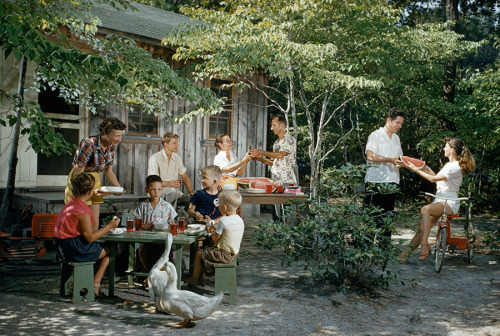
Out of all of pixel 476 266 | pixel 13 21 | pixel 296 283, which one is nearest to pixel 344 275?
pixel 296 283

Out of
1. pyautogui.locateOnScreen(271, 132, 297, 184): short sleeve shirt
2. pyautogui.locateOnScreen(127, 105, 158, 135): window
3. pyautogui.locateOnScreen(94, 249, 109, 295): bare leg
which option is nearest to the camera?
pyautogui.locateOnScreen(94, 249, 109, 295): bare leg

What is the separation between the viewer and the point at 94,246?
16.0ft

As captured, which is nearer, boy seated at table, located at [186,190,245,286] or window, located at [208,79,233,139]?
boy seated at table, located at [186,190,245,286]

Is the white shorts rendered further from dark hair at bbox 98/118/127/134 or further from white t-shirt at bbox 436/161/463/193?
dark hair at bbox 98/118/127/134

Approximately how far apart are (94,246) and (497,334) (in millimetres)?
3994


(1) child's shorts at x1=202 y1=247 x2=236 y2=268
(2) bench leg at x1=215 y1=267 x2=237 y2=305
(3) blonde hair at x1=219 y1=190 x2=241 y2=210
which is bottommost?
(2) bench leg at x1=215 y1=267 x2=237 y2=305

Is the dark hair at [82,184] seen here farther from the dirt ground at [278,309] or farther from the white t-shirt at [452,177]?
the white t-shirt at [452,177]

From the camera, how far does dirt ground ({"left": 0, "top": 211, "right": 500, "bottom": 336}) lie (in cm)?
407

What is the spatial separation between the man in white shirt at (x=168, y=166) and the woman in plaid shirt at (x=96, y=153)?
1571mm

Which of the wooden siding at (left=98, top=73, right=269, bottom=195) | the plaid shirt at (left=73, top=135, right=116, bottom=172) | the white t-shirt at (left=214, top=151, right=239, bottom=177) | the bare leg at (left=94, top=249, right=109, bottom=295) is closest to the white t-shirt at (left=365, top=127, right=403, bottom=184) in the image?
the white t-shirt at (left=214, top=151, right=239, bottom=177)

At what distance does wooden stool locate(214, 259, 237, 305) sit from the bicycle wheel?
3.19 m

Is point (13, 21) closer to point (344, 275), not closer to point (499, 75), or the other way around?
point (344, 275)

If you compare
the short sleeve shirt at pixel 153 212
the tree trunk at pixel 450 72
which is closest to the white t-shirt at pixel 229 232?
the short sleeve shirt at pixel 153 212

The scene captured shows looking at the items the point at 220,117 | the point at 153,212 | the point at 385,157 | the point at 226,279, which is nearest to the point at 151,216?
the point at 153,212
